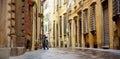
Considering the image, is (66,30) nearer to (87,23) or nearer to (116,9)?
(87,23)

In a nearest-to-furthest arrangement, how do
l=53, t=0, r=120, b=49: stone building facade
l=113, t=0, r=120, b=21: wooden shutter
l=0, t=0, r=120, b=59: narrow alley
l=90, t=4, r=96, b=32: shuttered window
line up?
l=0, t=0, r=120, b=59: narrow alley < l=113, t=0, r=120, b=21: wooden shutter < l=53, t=0, r=120, b=49: stone building facade < l=90, t=4, r=96, b=32: shuttered window

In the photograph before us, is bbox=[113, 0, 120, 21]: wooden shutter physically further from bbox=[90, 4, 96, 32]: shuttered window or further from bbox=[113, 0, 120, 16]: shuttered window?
bbox=[90, 4, 96, 32]: shuttered window

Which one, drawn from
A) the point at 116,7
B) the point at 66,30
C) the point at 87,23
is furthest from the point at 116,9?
the point at 66,30

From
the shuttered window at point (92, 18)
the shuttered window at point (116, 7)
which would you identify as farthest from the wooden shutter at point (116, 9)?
the shuttered window at point (92, 18)

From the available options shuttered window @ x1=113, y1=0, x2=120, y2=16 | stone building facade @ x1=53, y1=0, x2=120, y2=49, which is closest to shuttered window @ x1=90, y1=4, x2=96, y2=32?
stone building facade @ x1=53, y1=0, x2=120, y2=49

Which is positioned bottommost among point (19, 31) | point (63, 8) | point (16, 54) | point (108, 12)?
point (16, 54)

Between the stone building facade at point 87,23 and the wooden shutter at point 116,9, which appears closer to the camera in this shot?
the wooden shutter at point 116,9

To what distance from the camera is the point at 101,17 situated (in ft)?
71.4

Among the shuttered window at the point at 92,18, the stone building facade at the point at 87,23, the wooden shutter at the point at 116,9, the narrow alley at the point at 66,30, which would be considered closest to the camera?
the narrow alley at the point at 66,30

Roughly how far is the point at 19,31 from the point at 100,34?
341 inches

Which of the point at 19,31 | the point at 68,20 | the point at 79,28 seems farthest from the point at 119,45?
the point at 68,20

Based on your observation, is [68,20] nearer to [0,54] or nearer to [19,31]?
[19,31]

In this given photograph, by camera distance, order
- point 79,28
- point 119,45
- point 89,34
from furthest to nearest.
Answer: point 79,28 → point 89,34 → point 119,45

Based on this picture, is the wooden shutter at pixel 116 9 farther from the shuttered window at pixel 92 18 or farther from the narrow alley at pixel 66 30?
the shuttered window at pixel 92 18
